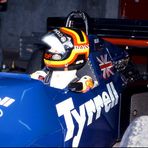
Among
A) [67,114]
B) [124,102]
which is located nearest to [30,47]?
[124,102]

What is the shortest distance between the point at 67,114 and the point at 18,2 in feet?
28.9

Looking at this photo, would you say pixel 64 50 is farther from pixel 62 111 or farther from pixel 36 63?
pixel 36 63

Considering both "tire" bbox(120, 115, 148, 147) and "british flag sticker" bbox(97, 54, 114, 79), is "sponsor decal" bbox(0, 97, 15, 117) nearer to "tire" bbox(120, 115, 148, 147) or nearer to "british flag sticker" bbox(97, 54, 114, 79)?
"tire" bbox(120, 115, 148, 147)

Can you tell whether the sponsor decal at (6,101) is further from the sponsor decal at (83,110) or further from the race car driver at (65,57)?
the race car driver at (65,57)

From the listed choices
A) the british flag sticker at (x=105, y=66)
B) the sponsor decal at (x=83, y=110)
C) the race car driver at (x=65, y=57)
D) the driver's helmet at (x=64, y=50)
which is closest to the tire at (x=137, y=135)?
the sponsor decal at (x=83, y=110)

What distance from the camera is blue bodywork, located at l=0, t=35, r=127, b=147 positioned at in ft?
9.02

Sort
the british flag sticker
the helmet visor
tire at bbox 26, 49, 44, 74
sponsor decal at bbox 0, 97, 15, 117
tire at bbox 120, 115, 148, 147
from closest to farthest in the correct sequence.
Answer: tire at bbox 120, 115, 148, 147 < sponsor decal at bbox 0, 97, 15, 117 < the helmet visor < the british flag sticker < tire at bbox 26, 49, 44, 74

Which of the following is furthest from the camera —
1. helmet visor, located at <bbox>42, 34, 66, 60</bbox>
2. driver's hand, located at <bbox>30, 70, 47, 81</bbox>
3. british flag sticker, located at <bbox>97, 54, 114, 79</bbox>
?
british flag sticker, located at <bbox>97, 54, 114, 79</bbox>

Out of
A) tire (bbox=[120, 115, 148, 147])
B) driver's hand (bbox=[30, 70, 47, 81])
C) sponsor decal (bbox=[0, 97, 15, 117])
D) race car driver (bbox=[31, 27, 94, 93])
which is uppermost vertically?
race car driver (bbox=[31, 27, 94, 93])

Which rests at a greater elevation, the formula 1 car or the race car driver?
the race car driver

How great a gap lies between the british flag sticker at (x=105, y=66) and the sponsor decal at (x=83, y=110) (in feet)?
0.33

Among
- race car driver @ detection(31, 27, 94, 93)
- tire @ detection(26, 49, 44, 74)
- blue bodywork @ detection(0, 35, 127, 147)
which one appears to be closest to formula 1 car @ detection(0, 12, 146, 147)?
blue bodywork @ detection(0, 35, 127, 147)

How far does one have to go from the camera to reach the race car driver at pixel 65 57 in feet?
10.6

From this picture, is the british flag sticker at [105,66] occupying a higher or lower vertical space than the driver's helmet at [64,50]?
lower
